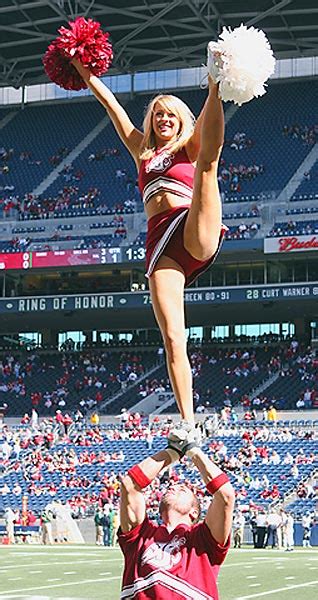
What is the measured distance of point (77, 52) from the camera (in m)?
3.87

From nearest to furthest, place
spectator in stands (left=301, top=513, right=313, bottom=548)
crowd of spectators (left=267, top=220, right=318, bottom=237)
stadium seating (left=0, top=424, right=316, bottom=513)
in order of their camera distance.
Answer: spectator in stands (left=301, top=513, right=313, bottom=548), stadium seating (left=0, top=424, right=316, bottom=513), crowd of spectators (left=267, top=220, right=318, bottom=237)

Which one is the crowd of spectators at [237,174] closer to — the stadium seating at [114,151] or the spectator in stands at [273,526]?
the stadium seating at [114,151]

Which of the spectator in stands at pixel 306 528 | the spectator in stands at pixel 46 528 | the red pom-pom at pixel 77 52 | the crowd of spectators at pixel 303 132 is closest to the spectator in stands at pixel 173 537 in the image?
the red pom-pom at pixel 77 52

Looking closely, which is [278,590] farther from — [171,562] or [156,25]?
[156,25]

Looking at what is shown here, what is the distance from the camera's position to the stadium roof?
29453 millimetres

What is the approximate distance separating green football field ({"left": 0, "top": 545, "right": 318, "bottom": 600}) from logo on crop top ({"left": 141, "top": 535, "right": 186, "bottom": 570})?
5477 millimetres

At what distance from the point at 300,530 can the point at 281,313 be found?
12.7m

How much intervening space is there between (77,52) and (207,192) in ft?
2.98

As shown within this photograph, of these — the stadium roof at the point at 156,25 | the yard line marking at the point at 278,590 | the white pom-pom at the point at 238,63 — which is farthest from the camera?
the stadium roof at the point at 156,25

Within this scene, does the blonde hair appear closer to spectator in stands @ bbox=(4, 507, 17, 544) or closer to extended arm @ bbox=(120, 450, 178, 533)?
extended arm @ bbox=(120, 450, 178, 533)

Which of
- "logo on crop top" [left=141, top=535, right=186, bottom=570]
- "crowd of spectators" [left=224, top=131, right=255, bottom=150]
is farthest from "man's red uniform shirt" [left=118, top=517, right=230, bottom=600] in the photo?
"crowd of spectators" [left=224, top=131, right=255, bottom=150]

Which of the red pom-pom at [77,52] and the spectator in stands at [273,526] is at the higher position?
the red pom-pom at [77,52]

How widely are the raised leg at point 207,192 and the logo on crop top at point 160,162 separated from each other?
30 cm

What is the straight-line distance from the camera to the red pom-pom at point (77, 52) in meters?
3.88
